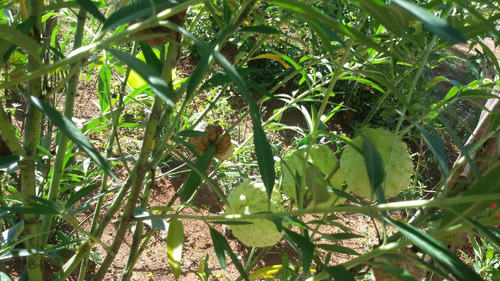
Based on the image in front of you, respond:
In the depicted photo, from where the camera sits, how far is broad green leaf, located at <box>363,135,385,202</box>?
21.2 inches

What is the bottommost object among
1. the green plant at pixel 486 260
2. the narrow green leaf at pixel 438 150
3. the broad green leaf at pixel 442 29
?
the green plant at pixel 486 260

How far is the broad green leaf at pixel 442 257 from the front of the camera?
41 centimetres

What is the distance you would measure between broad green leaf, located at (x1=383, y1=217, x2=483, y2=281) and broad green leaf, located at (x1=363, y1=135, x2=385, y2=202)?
6cm

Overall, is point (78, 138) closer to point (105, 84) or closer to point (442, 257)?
point (442, 257)

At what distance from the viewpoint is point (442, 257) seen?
428 millimetres

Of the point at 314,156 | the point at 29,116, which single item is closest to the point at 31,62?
the point at 29,116

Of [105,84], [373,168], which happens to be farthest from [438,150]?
[105,84]

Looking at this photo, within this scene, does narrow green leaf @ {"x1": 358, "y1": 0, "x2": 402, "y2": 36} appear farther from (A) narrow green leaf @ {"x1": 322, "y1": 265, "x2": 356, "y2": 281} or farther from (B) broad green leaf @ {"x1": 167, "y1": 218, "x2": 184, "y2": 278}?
(B) broad green leaf @ {"x1": 167, "y1": 218, "x2": 184, "y2": 278}

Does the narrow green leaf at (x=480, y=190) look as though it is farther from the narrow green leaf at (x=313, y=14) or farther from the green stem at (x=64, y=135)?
the green stem at (x=64, y=135)

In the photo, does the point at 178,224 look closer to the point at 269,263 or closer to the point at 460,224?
the point at 460,224

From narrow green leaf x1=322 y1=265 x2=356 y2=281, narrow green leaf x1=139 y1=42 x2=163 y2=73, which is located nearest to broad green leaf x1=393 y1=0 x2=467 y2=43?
narrow green leaf x1=322 y1=265 x2=356 y2=281

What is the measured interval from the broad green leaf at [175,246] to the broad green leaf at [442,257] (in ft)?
1.02

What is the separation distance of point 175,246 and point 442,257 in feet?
1.24

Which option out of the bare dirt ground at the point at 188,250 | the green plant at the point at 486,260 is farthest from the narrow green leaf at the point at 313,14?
the bare dirt ground at the point at 188,250
